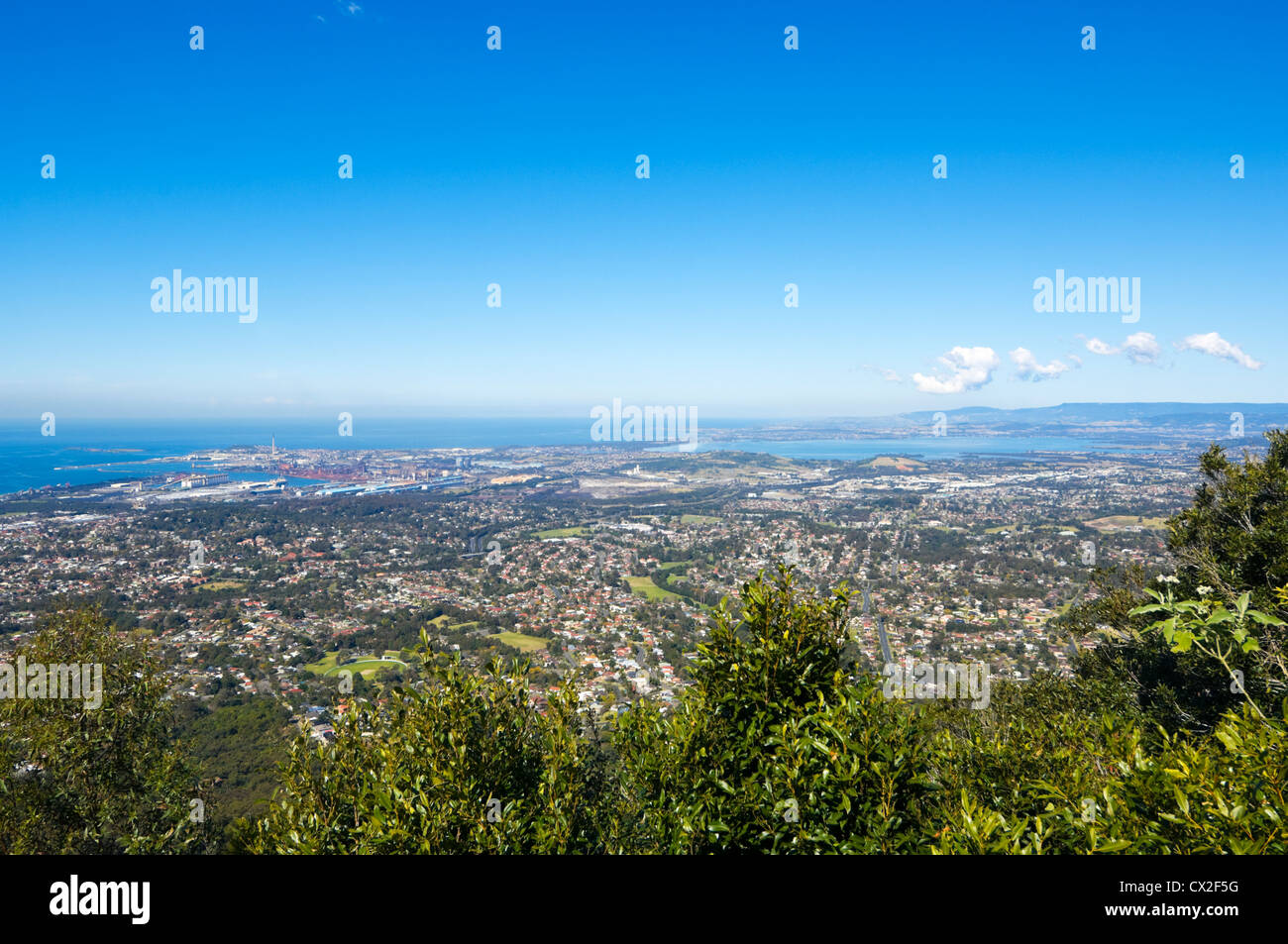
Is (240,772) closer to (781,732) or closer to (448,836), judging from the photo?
(448,836)

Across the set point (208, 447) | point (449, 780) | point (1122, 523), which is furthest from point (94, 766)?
point (208, 447)

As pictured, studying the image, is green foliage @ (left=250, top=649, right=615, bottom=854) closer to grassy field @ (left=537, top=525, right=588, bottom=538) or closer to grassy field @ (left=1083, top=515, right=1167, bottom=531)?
grassy field @ (left=537, top=525, right=588, bottom=538)

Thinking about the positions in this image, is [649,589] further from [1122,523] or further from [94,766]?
[1122,523]

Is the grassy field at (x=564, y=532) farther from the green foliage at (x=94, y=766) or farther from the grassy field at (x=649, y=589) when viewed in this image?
the green foliage at (x=94, y=766)

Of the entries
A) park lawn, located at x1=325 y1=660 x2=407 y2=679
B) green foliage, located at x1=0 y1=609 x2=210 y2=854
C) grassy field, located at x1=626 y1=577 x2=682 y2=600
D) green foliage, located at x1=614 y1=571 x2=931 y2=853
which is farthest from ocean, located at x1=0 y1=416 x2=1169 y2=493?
green foliage, located at x1=614 y1=571 x2=931 y2=853

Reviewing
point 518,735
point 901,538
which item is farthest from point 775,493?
point 518,735
